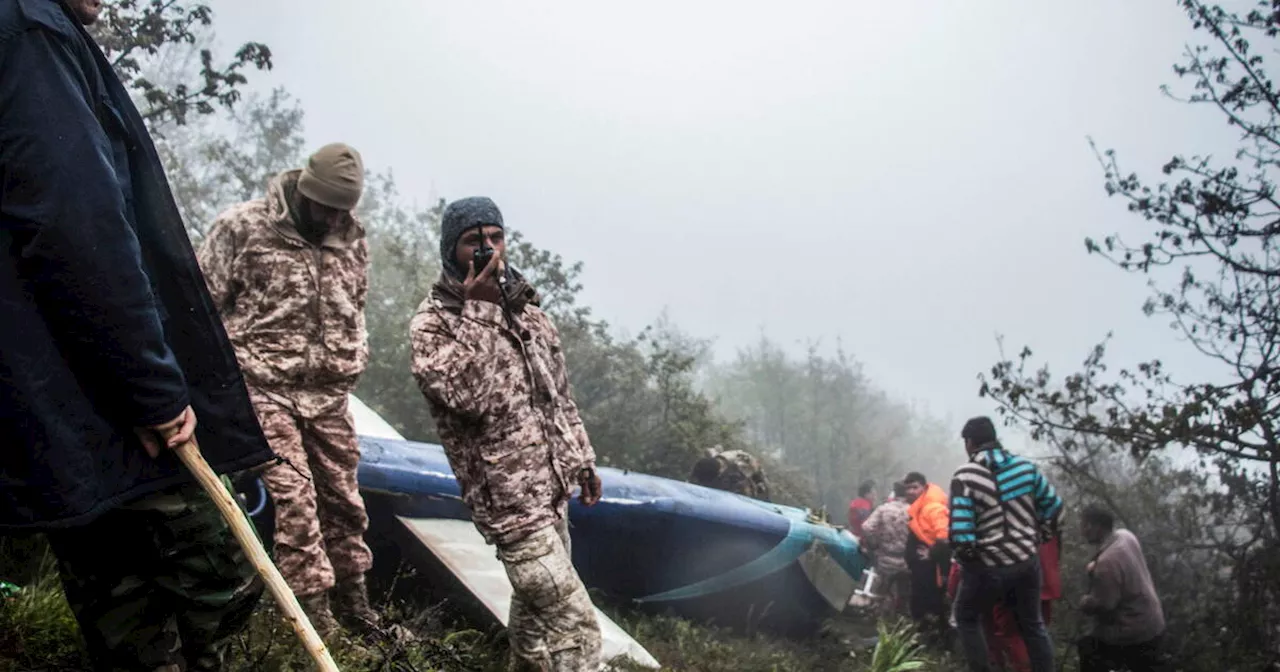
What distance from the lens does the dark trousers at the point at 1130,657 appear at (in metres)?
6.63

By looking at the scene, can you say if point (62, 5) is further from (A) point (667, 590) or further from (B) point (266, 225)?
(A) point (667, 590)

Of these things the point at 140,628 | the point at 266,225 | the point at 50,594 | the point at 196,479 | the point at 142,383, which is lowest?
the point at 50,594

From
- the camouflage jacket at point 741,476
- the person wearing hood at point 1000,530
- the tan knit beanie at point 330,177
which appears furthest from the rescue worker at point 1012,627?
the tan knit beanie at point 330,177

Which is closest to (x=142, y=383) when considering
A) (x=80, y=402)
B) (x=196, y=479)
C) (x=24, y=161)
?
(x=80, y=402)

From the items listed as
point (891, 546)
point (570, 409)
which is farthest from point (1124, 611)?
point (570, 409)

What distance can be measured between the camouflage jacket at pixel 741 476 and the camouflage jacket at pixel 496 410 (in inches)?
276

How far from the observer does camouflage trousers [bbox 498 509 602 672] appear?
10.4 ft

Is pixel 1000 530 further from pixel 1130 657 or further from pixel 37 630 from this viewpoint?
pixel 37 630

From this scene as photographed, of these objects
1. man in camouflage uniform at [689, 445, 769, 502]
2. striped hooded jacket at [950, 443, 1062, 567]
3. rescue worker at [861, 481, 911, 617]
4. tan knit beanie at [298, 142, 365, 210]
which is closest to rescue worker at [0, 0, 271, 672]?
tan knit beanie at [298, 142, 365, 210]

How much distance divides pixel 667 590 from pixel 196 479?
5.43m

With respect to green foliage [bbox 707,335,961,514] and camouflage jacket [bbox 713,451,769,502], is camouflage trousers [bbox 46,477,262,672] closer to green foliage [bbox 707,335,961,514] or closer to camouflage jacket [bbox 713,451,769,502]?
camouflage jacket [bbox 713,451,769,502]

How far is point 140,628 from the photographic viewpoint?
1790mm

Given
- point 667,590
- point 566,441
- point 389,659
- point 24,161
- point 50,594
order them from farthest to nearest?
point 667,590 < point 566,441 < point 50,594 < point 389,659 < point 24,161

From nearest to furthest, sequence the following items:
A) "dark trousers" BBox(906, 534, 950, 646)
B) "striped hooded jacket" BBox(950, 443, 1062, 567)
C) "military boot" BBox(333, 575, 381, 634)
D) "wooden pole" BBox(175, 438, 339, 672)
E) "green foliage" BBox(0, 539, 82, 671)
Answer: "wooden pole" BBox(175, 438, 339, 672) < "green foliage" BBox(0, 539, 82, 671) < "military boot" BBox(333, 575, 381, 634) < "striped hooded jacket" BBox(950, 443, 1062, 567) < "dark trousers" BBox(906, 534, 950, 646)
